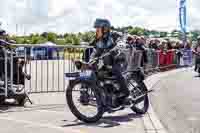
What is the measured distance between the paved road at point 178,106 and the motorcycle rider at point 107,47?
3.18 ft

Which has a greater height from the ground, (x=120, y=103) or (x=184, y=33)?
(x=184, y=33)

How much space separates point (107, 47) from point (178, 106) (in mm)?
2829

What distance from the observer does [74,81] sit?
907cm

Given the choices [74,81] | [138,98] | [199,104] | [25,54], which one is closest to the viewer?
[74,81]

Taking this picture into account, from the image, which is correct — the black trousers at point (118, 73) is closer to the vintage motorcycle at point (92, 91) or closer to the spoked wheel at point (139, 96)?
the vintage motorcycle at point (92, 91)

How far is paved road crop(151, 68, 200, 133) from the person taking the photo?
890 cm

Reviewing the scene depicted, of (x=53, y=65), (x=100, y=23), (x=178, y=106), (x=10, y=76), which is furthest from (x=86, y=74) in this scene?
(x=53, y=65)

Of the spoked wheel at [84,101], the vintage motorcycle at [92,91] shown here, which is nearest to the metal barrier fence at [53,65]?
the vintage motorcycle at [92,91]

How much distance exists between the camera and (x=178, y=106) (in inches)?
452

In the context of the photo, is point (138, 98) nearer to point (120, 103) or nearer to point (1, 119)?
point (120, 103)

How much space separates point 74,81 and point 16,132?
4.97 ft

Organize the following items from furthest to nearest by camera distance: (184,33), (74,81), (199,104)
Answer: (184,33)
(199,104)
(74,81)

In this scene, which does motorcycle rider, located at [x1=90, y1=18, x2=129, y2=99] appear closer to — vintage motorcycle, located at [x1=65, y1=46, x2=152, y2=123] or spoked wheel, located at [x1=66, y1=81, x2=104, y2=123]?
vintage motorcycle, located at [x1=65, y1=46, x2=152, y2=123]

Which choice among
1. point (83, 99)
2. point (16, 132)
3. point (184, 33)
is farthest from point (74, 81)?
point (184, 33)
